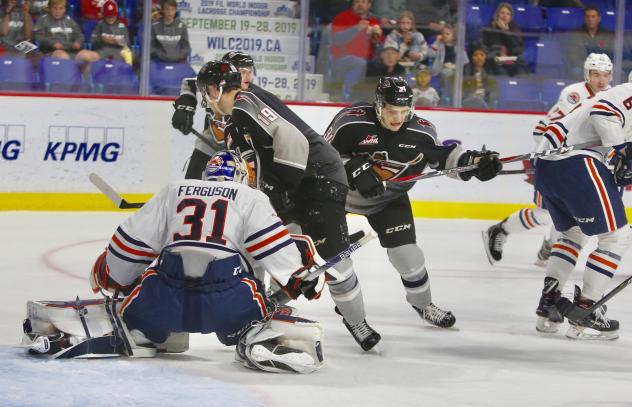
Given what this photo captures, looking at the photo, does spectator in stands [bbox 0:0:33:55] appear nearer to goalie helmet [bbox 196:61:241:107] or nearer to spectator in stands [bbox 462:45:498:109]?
spectator in stands [bbox 462:45:498:109]

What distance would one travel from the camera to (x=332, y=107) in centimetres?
844

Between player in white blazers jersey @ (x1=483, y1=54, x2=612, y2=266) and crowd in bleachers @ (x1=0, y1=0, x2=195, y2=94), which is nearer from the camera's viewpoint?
player in white blazers jersey @ (x1=483, y1=54, x2=612, y2=266)

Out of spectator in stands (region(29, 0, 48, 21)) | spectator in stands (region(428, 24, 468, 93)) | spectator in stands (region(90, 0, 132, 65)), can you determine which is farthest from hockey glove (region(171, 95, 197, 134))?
spectator in stands (region(428, 24, 468, 93))

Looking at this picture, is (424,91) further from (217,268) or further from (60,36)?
(217,268)

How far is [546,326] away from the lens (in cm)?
496

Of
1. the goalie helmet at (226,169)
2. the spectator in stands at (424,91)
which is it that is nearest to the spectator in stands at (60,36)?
the spectator in stands at (424,91)

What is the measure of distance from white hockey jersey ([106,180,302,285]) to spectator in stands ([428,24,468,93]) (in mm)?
4983

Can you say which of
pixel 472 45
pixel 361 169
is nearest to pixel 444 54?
pixel 472 45

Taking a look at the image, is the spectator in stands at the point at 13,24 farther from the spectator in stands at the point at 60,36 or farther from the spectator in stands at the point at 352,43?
the spectator in stands at the point at 352,43

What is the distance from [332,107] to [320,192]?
4093 millimetres

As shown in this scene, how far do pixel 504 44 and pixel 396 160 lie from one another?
4.23 m

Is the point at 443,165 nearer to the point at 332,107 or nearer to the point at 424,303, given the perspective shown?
the point at 424,303

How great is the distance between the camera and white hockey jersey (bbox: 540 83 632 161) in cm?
470

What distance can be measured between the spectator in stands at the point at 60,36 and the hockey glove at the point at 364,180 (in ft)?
13.0
